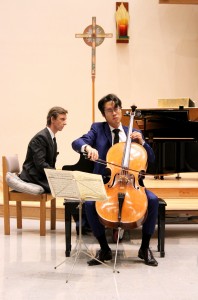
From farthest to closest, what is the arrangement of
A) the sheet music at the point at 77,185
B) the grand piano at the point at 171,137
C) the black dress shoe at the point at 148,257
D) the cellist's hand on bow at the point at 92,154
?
the grand piano at the point at 171,137 < the black dress shoe at the point at 148,257 < the cellist's hand on bow at the point at 92,154 < the sheet music at the point at 77,185

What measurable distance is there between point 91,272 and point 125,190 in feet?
1.98

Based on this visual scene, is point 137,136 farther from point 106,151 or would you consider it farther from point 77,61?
point 77,61

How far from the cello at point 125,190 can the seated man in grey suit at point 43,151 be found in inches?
48.1

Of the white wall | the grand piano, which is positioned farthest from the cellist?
the white wall

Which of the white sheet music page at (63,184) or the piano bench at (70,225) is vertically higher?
the white sheet music page at (63,184)

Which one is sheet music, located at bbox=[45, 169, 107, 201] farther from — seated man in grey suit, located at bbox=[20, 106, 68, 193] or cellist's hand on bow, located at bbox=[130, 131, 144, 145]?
seated man in grey suit, located at bbox=[20, 106, 68, 193]

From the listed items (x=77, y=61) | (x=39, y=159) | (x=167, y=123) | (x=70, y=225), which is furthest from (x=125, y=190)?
(x=77, y=61)

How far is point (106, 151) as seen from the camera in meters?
4.00

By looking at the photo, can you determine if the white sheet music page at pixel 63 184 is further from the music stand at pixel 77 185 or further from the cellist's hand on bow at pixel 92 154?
the cellist's hand on bow at pixel 92 154

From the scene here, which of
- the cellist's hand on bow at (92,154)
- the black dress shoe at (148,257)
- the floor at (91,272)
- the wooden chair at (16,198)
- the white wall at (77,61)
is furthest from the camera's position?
the white wall at (77,61)

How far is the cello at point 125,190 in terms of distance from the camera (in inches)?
131

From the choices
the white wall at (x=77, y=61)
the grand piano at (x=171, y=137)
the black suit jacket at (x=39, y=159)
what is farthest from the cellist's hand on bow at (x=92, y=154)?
the white wall at (x=77, y=61)

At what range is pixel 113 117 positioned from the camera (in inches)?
156

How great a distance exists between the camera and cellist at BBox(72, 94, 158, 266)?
367 cm
